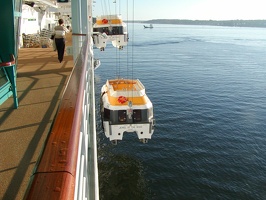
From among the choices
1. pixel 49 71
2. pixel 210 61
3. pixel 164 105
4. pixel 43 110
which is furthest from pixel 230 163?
pixel 210 61

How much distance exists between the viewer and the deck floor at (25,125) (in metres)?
3.07

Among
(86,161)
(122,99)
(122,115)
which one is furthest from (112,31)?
(86,161)

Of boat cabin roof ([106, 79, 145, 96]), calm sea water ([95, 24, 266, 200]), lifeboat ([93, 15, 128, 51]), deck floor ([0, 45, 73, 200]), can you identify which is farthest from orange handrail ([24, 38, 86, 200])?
lifeboat ([93, 15, 128, 51])

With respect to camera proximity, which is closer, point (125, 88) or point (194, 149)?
point (125, 88)

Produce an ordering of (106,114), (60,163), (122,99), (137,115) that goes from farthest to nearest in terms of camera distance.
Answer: (122,99) → (106,114) → (137,115) → (60,163)

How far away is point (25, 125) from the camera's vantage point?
4.48 meters

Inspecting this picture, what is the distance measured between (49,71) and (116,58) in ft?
144

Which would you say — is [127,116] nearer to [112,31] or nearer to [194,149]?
[194,149]

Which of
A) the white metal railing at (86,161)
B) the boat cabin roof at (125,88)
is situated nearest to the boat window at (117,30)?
the boat cabin roof at (125,88)

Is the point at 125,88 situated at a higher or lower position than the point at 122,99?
higher

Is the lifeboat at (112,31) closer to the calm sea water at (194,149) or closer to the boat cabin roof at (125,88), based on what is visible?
the calm sea water at (194,149)

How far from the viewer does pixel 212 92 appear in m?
31.0

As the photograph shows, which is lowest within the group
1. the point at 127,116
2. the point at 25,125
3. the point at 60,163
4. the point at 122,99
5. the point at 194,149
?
the point at 194,149

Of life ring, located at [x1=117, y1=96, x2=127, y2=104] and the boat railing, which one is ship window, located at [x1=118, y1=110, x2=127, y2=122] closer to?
life ring, located at [x1=117, y1=96, x2=127, y2=104]
